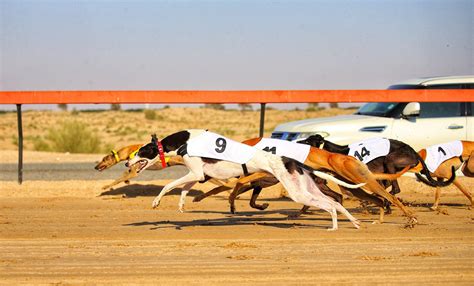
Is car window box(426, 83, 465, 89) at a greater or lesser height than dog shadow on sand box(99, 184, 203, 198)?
greater

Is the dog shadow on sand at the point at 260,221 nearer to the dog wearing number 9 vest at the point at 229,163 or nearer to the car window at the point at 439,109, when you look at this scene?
the dog wearing number 9 vest at the point at 229,163

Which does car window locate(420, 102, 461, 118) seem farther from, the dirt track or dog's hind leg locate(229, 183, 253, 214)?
dog's hind leg locate(229, 183, 253, 214)

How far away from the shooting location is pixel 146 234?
529 inches

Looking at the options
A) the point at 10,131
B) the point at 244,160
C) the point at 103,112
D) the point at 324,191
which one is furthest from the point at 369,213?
the point at 103,112

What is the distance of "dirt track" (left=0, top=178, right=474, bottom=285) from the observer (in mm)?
10086

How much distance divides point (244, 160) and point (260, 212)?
284cm

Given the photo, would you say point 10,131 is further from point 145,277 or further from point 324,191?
point 145,277

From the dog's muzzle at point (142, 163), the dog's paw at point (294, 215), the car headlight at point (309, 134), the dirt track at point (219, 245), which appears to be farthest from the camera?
the car headlight at point (309, 134)

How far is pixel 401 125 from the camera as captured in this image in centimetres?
1928

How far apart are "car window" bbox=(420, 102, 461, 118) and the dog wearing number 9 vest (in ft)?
20.4

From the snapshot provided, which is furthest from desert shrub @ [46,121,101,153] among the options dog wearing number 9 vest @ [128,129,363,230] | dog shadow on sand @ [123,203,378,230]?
dog wearing number 9 vest @ [128,129,363,230]

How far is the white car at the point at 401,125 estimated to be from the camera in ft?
62.6

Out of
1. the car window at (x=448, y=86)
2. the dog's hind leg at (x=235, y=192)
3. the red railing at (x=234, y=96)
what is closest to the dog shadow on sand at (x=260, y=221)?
the dog's hind leg at (x=235, y=192)

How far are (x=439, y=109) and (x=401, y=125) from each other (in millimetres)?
1140
